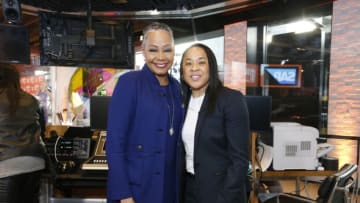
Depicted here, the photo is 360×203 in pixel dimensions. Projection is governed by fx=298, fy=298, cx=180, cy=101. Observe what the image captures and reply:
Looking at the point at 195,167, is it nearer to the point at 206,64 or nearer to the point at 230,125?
the point at 230,125

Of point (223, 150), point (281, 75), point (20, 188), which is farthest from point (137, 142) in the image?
point (281, 75)

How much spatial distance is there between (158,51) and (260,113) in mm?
Answer: 1569

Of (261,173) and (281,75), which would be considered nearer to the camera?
(261,173)

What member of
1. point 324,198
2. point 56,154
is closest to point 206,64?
point 324,198

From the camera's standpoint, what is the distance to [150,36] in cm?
142

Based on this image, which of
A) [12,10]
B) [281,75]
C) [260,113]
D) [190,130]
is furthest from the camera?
[281,75]

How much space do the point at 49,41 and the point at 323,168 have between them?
3.44 m

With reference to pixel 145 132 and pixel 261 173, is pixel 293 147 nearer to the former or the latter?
pixel 261 173

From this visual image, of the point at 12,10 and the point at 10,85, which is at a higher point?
the point at 12,10

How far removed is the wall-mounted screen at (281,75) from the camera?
18.7 ft

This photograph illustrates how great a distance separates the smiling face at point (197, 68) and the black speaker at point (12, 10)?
2.55 meters

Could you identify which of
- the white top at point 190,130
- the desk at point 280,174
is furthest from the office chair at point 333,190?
the white top at point 190,130

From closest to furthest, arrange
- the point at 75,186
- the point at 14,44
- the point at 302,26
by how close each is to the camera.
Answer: the point at 75,186 < the point at 14,44 < the point at 302,26

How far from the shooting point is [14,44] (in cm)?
363
